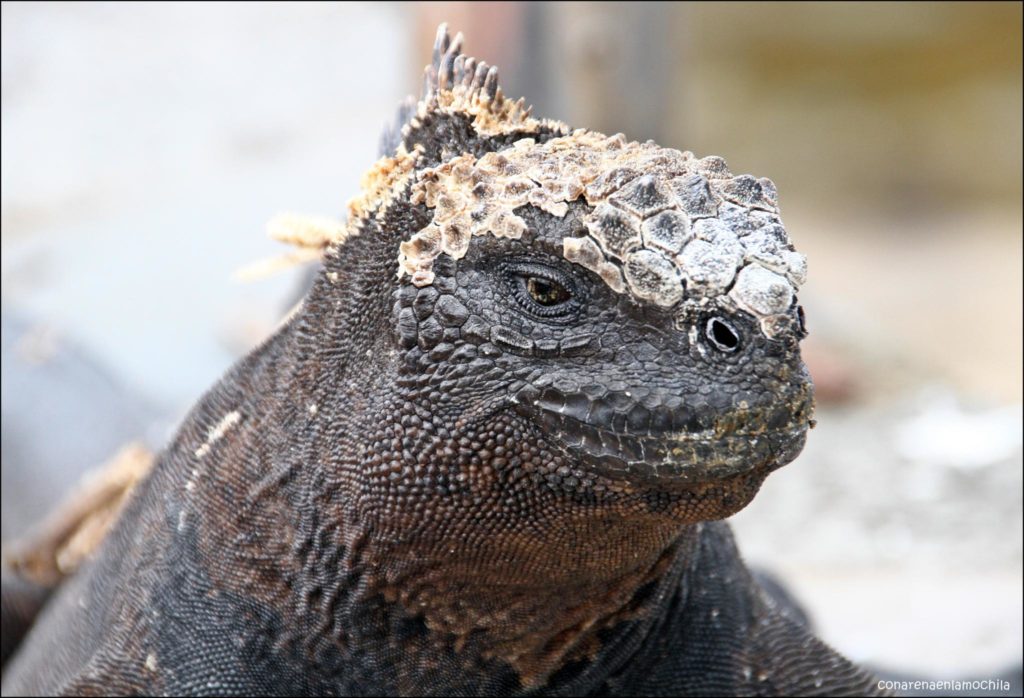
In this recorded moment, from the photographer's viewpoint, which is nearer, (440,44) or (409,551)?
(409,551)

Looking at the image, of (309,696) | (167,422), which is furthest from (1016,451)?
(309,696)

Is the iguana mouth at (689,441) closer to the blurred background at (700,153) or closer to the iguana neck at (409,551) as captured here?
the iguana neck at (409,551)

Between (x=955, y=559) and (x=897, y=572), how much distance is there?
75 cm

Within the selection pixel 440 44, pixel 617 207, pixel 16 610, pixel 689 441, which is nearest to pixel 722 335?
pixel 689 441

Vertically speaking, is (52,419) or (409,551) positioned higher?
(52,419)

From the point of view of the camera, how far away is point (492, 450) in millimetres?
2871

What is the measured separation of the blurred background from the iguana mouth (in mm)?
3372

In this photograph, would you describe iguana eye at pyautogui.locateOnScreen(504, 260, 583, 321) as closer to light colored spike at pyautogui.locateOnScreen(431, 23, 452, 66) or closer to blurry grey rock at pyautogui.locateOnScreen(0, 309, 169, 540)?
light colored spike at pyautogui.locateOnScreen(431, 23, 452, 66)

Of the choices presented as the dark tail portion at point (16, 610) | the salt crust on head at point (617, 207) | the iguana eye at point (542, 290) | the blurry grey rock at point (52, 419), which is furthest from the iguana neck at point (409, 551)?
the blurry grey rock at point (52, 419)

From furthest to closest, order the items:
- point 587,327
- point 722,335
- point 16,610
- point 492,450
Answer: point 16,610 → point 492,450 → point 587,327 → point 722,335

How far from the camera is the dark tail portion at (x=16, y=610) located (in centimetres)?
555

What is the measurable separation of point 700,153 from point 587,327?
54.6 ft

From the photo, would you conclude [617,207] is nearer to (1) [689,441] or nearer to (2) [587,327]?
(2) [587,327]

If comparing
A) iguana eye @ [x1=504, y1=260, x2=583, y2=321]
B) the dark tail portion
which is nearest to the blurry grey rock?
the dark tail portion
